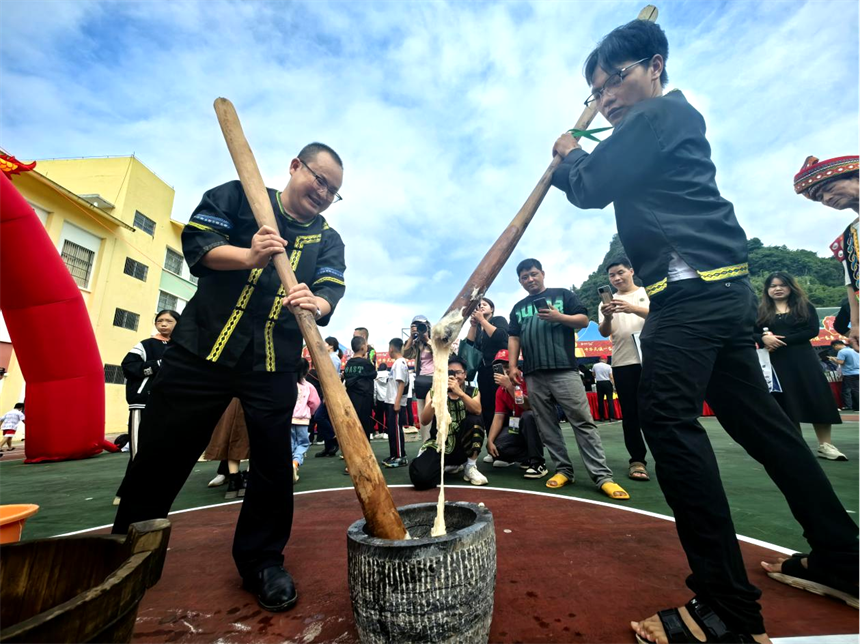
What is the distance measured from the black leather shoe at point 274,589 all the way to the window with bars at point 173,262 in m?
23.0

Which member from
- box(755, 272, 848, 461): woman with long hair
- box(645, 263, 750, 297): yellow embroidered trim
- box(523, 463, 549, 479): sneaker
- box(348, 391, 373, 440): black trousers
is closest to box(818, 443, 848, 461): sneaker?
box(755, 272, 848, 461): woman with long hair

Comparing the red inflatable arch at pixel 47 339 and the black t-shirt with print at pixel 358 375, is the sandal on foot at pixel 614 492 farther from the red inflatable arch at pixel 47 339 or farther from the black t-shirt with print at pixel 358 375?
the red inflatable arch at pixel 47 339

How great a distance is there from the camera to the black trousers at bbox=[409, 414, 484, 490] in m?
4.05

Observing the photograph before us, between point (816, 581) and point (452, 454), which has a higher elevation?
point (452, 454)

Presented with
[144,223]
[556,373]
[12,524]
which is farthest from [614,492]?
[144,223]

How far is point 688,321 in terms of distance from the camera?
1.61 m

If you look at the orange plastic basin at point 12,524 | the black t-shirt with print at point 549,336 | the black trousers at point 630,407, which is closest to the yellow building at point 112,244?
the orange plastic basin at point 12,524

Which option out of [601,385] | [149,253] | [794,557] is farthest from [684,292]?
[149,253]

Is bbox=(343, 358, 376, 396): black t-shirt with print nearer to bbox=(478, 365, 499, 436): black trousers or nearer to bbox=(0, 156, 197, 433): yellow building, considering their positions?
bbox=(478, 365, 499, 436): black trousers

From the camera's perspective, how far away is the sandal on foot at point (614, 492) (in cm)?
344

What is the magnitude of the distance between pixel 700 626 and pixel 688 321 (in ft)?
3.56

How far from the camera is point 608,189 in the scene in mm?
1798

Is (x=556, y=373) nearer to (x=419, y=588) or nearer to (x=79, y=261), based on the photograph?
(x=419, y=588)

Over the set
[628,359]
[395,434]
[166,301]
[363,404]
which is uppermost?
[166,301]
